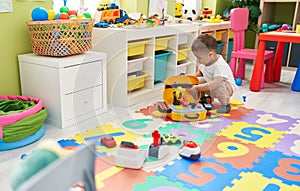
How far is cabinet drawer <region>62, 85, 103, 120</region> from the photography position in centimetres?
177

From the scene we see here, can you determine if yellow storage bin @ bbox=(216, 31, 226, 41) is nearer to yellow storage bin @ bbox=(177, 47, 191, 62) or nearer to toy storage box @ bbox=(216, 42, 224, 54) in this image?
toy storage box @ bbox=(216, 42, 224, 54)

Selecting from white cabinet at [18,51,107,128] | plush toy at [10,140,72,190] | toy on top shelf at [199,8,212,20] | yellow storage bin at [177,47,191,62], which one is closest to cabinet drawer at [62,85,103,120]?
white cabinet at [18,51,107,128]

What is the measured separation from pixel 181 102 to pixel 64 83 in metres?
0.73

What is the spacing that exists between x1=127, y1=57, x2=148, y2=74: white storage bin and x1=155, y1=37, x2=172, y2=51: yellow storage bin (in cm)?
18

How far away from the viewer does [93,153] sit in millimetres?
652

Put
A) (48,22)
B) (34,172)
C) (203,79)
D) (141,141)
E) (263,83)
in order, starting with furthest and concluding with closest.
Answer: (263,83) < (203,79) < (48,22) < (141,141) < (34,172)

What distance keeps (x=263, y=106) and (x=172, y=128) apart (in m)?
0.80

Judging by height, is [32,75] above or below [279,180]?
above

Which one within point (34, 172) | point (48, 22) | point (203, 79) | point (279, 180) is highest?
point (48, 22)

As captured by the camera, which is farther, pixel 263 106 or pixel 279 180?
pixel 263 106

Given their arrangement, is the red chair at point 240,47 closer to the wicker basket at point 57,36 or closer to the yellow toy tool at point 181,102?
the yellow toy tool at point 181,102

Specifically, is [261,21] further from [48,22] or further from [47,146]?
[47,146]

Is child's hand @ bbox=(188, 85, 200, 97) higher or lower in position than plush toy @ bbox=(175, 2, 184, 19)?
lower

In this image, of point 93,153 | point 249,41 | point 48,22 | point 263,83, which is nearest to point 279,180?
point 93,153
